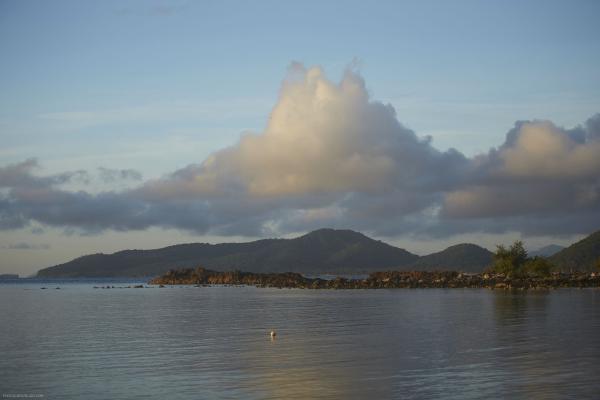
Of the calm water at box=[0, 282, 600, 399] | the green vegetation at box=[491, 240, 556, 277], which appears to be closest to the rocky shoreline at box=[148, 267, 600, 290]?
the green vegetation at box=[491, 240, 556, 277]

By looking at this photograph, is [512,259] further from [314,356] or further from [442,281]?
[314,356]

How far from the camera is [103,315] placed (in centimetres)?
7119

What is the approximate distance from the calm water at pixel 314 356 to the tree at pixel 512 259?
221 ft

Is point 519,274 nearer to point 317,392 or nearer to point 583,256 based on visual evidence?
point 583,256

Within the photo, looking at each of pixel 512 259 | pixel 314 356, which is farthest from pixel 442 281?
pixel 314 356

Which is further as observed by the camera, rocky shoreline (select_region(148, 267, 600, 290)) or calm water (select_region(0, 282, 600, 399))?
rocky shoreline (select_region(148, 267, 600, 290))

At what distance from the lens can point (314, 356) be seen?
123 feet

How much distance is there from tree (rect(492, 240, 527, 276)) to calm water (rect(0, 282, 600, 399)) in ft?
221

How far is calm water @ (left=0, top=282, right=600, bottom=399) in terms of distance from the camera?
28.9 meters

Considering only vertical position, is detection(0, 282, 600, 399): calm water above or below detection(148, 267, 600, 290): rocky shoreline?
below

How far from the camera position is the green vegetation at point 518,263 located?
12731cm

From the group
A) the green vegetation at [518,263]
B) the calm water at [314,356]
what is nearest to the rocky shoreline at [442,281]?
the green vegetation at [518,263]

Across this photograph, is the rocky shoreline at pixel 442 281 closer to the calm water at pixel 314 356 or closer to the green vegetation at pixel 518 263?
the green vegetation at pixel 518 263

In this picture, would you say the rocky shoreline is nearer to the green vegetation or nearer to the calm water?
the green vegetation
